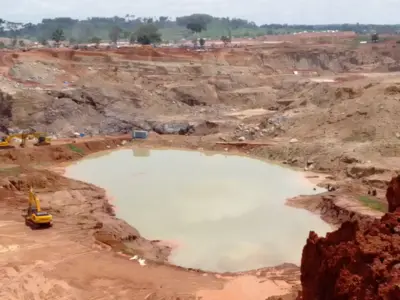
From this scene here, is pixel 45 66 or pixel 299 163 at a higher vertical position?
pixel 45 66

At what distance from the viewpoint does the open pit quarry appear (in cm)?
1327

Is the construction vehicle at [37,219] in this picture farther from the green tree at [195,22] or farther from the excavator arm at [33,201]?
the green tree at [195,22]

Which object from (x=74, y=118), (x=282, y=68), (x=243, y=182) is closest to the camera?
(x=243, y=182)

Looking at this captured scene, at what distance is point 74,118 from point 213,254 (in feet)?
69.7

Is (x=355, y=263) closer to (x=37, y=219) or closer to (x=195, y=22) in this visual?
(x=37, y=219)

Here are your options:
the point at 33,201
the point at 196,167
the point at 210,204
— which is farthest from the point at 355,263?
the point at 196,167

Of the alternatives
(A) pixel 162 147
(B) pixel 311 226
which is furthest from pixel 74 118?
(B) pixel 311 226

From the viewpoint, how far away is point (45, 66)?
135 feet

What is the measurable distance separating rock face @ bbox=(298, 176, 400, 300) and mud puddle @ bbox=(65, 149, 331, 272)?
5.82 meters

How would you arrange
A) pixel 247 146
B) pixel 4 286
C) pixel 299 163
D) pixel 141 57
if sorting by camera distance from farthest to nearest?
pixel 141 57, pixel 247 146, pixel 299 163, pixel 4 286

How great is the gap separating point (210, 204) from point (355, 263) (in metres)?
12.9

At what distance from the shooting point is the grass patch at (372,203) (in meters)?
19.1

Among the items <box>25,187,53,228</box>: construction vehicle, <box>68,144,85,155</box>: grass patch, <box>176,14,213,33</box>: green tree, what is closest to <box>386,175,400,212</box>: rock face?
<box>25,187,53,228</box>: construction vehicle

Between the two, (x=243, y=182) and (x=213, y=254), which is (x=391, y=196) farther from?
(x=243, y=182)
